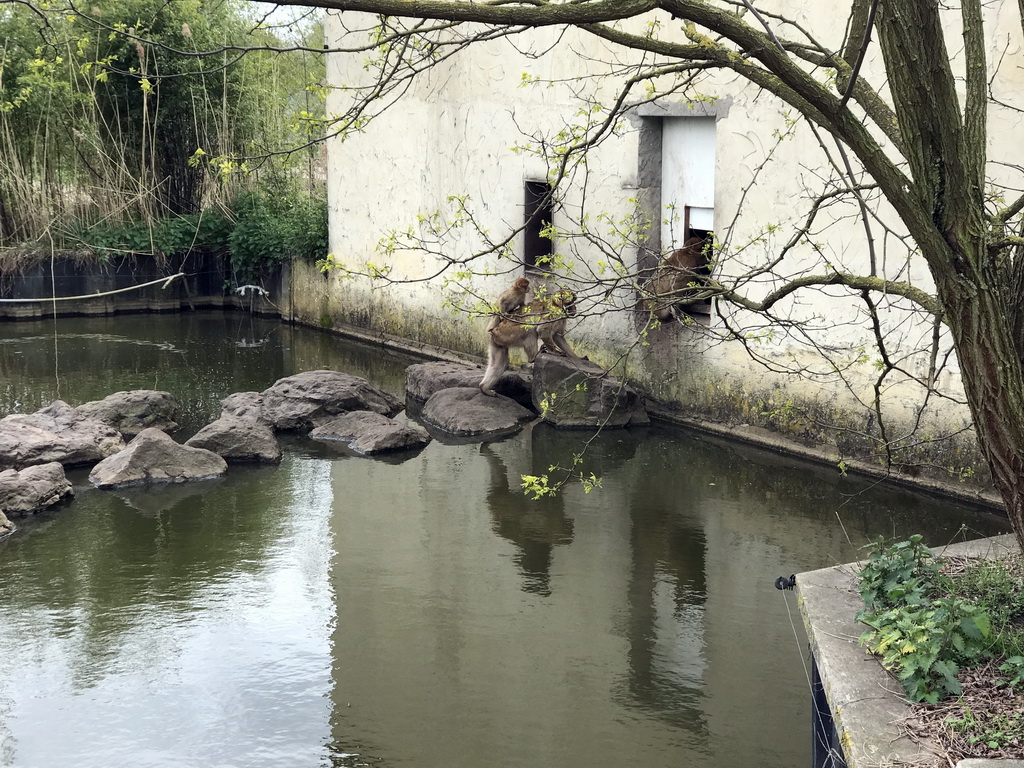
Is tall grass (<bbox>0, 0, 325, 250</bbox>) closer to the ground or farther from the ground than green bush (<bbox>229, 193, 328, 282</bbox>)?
farther from the ground

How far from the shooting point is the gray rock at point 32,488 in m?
8.40

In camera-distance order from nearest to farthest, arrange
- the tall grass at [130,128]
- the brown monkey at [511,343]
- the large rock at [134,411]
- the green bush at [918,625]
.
A: the green bush at [918,625] < the large rock at [134,411] < the brown monkey at [511,343] < the tall grass at [130,128]

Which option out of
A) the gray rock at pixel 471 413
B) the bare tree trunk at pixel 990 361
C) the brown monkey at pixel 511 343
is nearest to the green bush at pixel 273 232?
the gray rock at pixel 471 413

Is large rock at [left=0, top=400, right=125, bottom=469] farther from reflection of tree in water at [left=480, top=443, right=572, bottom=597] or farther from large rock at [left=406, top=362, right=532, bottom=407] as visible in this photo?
reflection of tree in water at [left=480, top=443, right=572, bottom=597]

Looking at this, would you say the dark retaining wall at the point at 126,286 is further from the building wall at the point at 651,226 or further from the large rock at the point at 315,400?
the large rock at the point at 315,400

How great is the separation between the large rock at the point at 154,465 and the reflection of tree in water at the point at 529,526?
100 inches

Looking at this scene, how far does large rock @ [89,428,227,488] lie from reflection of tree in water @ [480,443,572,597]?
100 inches

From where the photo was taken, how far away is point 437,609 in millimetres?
6676

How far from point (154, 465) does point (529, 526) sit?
340 centimetres

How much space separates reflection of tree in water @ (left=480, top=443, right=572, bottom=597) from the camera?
24.0ft

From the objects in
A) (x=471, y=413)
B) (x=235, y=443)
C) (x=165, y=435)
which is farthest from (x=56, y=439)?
(x=471, y=413)

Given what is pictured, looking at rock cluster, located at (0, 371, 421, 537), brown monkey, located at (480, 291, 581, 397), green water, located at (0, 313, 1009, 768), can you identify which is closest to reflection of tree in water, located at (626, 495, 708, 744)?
green water, located at (0, 313, 1009, 768)

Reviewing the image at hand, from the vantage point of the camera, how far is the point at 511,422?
1112cm

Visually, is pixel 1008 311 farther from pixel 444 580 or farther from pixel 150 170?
pixel 150 170
